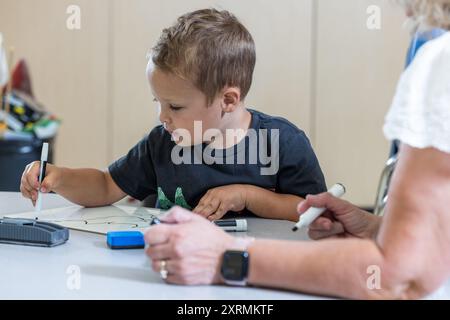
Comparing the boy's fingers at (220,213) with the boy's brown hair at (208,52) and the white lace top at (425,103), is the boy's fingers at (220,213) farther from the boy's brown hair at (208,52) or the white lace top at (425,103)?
the white lace top at (425,103)

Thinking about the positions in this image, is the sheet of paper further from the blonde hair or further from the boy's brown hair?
the blonde hair

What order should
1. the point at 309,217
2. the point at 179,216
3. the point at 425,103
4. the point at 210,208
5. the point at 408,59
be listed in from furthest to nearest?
the point at 408,59 < the point at 210,208 < the point at 309,217 < the point at 179,216 < the point at 425,103

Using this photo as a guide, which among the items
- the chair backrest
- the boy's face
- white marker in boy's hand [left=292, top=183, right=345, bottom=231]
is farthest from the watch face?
the boy's face

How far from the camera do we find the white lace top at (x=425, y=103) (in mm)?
731

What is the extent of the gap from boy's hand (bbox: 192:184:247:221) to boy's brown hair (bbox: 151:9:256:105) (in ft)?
0.59

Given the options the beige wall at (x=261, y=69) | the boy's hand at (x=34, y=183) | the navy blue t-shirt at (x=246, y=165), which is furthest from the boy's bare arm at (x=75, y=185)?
the beige wall at (x=261, y=69)

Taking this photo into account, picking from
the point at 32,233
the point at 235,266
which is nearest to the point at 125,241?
the point at 32,233

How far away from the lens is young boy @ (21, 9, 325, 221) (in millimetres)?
1297

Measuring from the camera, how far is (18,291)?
0.81 meters

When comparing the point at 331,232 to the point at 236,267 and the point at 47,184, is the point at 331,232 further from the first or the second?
the point at 47,184

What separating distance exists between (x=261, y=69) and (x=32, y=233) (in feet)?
7.65

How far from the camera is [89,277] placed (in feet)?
2.85

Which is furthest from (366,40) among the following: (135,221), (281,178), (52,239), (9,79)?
(52,239)
